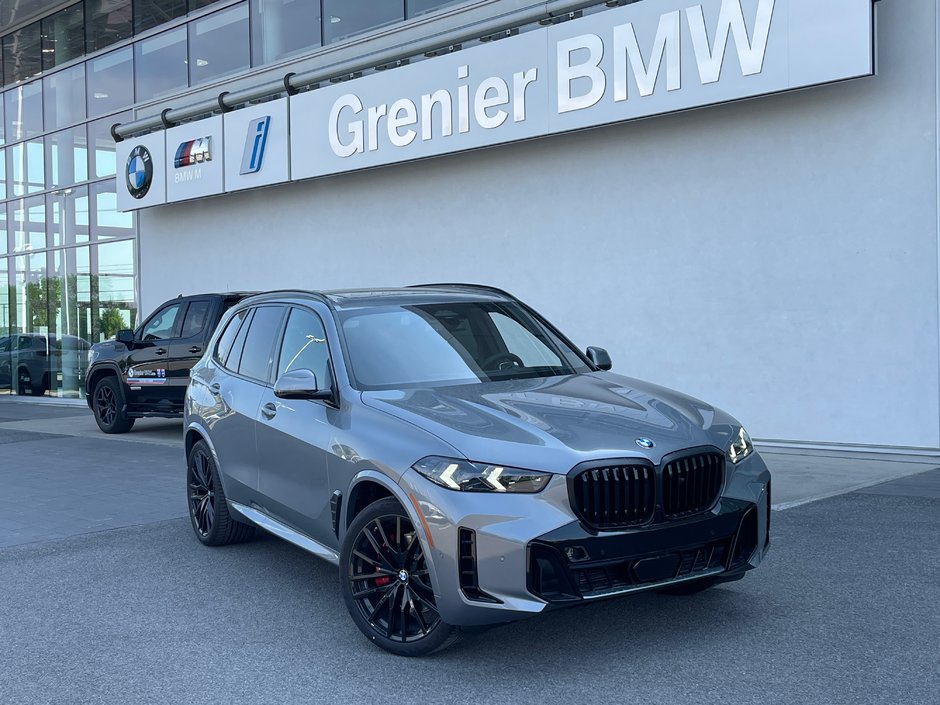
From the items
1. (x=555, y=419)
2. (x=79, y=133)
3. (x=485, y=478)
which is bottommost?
(x=485, y=478)

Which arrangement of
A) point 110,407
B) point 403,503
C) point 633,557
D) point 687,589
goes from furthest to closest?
point 110,407 < point 687,589 < point 403,503 < point 633,557

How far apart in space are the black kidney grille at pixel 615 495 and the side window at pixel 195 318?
1037 cm

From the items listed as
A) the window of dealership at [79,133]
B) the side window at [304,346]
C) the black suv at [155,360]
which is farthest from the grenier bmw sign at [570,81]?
the side window at [304,346]

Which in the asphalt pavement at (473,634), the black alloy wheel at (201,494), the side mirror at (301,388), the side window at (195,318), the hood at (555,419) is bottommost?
the asphalt pavement at (473,634)

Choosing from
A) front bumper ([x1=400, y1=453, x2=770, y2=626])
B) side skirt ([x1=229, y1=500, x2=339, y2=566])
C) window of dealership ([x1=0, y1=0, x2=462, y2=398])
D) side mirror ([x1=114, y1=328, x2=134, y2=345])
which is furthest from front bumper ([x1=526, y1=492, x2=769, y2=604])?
window of dealership ([x1=0, y1=0, x2=462, y2=398])

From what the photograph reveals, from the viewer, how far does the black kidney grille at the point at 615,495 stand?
167 inches

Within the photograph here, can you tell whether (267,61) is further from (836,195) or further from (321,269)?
(836,195)

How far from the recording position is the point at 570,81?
1228 cm

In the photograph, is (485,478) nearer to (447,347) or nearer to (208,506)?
(447,347)

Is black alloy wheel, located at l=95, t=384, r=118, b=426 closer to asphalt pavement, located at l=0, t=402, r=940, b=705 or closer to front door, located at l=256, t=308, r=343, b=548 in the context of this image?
asphalt pavement, located at l=0, t=402, r=940, b=705

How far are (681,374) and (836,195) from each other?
2.71 m

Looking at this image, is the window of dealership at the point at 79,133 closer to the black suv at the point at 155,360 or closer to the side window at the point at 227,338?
the black suv at the point at 155,360

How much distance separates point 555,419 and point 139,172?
55.7ft

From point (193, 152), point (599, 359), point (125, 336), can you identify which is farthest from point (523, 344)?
point (193, 152)
